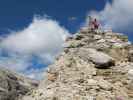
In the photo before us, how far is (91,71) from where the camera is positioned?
35.8 metres

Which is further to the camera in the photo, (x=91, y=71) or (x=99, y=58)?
(x=99, y=58)

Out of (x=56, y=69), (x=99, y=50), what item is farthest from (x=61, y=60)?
(x=99, y=50)

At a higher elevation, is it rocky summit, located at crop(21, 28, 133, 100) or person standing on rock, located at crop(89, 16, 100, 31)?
person standing on rock, located at crop(89, 16, 100, 31)

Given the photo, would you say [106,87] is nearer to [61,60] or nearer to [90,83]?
[90,83]

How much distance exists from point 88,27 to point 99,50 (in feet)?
19.9

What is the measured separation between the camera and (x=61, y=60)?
39094mm

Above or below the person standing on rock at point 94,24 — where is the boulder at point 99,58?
below

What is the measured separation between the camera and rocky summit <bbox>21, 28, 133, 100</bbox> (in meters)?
33.2

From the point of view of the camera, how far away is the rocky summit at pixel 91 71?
109 ft

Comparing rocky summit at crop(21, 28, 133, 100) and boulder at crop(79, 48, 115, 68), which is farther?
boulder at crop(79, 48, 115, 68)

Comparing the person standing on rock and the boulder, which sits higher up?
the person standing on rock

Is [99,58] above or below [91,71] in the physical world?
above

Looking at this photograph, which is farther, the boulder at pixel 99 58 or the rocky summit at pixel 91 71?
the boulder at pixel 99 58

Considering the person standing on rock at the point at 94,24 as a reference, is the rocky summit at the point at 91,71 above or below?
below
